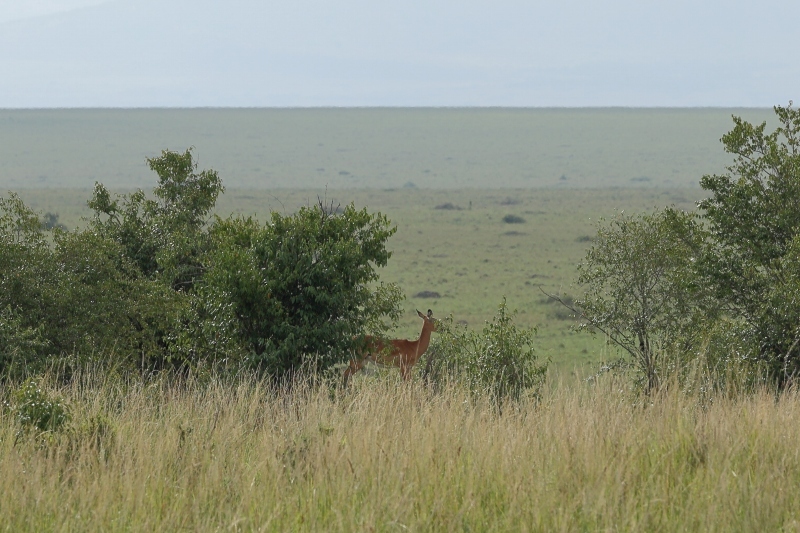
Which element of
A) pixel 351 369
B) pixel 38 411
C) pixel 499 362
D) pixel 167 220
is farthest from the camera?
pixel 167 220

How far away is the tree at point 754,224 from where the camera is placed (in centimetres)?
1499

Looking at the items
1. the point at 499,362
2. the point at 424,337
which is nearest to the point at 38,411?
the point at 424,337

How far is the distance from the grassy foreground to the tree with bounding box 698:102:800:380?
6.72m

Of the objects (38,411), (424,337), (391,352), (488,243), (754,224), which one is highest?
(754,224)

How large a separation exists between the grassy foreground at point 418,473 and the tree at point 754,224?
6715 mm

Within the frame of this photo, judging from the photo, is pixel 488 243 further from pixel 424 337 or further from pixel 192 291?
pixel 424 337

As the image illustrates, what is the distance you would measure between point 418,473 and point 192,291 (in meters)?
12.5

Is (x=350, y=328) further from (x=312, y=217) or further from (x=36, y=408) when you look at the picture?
(x=36, y=408)

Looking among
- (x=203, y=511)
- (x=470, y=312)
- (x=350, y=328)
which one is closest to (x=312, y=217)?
(x=350, y=328)

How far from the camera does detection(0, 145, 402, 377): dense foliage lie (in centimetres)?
1443

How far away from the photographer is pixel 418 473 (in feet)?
23.1

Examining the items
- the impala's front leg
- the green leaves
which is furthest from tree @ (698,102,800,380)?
the impala's front leg

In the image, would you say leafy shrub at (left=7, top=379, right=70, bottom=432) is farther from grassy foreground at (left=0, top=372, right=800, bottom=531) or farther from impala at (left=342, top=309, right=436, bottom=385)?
impala at (left=342, top=309, right=436, bottom=385)

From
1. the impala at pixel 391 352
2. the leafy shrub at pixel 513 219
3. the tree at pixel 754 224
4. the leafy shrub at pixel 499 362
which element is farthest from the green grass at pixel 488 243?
the impala at pixel 391 352
